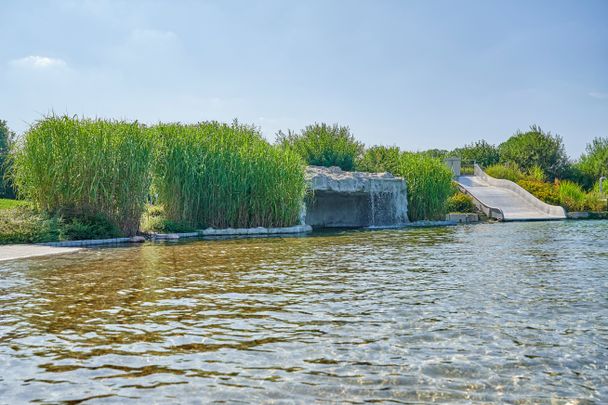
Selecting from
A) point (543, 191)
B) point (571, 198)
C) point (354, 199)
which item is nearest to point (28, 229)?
point (354, 199)

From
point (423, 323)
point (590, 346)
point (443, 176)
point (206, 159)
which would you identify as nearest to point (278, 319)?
point (423, 323)

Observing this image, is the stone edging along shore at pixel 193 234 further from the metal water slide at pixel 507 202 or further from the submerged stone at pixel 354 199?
the metal water slide at pixel 507 202

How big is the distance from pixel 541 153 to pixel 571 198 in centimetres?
1488

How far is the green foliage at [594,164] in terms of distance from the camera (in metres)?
44.9

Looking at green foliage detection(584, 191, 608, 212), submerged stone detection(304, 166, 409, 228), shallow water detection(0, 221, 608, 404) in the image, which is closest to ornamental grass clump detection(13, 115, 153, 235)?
shallow water detection(0, 221, 608, 404)

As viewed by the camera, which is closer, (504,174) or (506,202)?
(506,202)

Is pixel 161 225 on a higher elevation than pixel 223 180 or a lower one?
lower

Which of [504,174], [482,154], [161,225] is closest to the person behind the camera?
[161,225]

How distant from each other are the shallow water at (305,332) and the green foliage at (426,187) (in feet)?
51.4

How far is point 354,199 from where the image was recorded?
27.5m

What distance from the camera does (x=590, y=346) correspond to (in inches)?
199

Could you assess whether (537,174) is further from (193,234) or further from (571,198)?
(193,234)

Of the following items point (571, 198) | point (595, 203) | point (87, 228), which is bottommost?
point (87, 228)

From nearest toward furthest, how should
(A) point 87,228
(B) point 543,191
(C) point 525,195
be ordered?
1. (A) point 87,228
2. (C) point 525,195
3. (B) point 543,191
